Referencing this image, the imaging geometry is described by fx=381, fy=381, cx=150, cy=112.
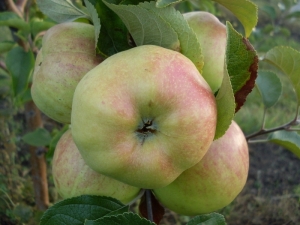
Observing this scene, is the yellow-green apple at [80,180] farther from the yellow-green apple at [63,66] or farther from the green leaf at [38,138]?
the green leaf at [38,138]

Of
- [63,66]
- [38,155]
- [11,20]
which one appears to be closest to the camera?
[63,66]

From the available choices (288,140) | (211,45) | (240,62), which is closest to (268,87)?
(288,140)

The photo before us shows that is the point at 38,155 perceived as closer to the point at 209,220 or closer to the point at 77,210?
the point at 77,210

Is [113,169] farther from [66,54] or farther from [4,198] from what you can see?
[4,198]

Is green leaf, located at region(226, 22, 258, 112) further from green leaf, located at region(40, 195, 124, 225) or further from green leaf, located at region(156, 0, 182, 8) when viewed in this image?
green leaf, located at region(40, 195, 124, 225)

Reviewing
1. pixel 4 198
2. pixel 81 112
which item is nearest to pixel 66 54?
pixel 81 112

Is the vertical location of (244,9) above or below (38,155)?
above

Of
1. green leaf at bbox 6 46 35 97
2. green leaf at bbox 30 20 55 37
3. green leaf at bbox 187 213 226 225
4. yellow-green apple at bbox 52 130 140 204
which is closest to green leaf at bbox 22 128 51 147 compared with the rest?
green leaf at bbox 6 46 35 97
